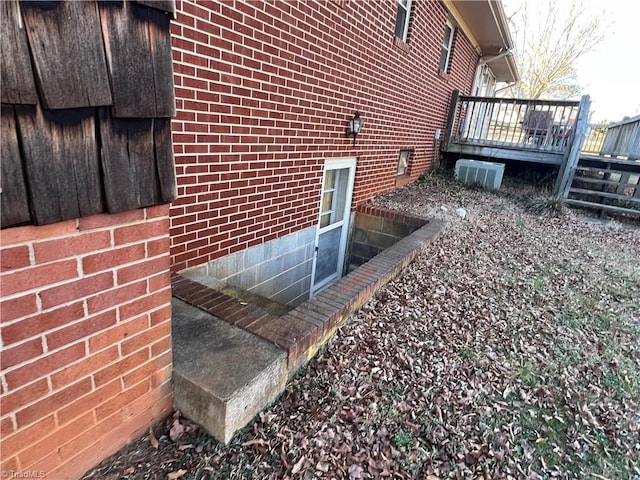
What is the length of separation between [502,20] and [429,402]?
917cm

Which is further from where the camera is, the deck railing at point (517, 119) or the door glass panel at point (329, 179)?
the deck railing at point (517, 119)

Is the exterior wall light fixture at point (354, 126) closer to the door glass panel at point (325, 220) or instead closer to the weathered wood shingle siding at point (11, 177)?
the door glass panel at point (325, 220)

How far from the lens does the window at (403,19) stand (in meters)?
5.51

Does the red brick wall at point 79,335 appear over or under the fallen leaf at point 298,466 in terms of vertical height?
Answer: over

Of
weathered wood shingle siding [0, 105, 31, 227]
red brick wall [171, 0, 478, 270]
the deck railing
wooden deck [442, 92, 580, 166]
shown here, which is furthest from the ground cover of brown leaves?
the deck railing

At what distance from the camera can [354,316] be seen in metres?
2.82

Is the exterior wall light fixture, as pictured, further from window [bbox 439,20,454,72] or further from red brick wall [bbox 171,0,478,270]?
window [bbox 439,20,454,72]

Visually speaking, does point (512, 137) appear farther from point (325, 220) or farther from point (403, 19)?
point (325, 220)

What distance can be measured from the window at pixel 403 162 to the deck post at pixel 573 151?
10.6ft

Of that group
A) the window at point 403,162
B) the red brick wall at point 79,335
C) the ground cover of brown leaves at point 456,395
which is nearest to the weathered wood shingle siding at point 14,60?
the red brick wall at point 79,335

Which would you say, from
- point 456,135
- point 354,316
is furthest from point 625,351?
→ point 456,135

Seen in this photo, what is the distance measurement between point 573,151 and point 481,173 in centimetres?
176

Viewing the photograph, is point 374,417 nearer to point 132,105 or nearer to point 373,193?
point 132,105

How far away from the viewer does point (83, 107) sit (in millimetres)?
1037
